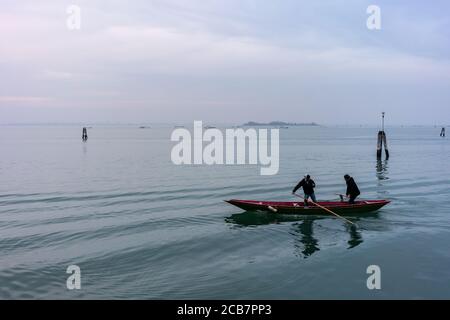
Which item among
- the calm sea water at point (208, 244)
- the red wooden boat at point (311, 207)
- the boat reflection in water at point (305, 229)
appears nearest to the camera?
the calm sea water at point (208, 244)

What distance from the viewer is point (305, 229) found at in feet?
74.5

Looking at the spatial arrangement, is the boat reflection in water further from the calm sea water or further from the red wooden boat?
the red wooden boat

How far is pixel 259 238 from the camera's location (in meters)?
21.1

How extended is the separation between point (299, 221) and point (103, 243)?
1104cm

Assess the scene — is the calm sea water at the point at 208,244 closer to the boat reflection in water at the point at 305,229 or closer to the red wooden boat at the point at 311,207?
the boat reflection in water at the point at 305,229

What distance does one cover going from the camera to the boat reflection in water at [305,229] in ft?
64.6

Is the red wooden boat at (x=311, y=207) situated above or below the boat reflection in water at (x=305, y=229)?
above

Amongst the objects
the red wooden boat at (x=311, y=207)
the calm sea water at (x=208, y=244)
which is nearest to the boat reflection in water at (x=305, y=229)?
the calm sea water at (x=208, y=244)

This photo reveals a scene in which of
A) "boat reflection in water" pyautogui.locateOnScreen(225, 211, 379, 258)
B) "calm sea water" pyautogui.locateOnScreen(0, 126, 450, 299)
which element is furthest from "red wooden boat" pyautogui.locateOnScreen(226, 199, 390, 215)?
"calm sea water" pyautogui.locateOnScreen(0, 126, 450, 299)

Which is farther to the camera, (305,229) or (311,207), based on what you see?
(311,207)

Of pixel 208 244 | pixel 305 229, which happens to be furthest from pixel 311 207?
pixel 208 244

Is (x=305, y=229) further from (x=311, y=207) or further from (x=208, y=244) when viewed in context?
(x=208, y=244)

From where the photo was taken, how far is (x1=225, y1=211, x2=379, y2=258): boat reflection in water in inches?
776
